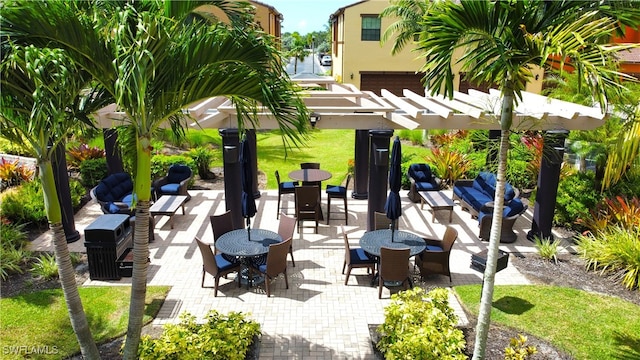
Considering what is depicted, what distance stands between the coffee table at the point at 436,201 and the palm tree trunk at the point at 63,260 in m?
8.78

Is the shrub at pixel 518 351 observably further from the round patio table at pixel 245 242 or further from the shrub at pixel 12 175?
the shrub at pixel 12 175

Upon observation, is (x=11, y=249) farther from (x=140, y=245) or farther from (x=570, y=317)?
(x=570, y=317)

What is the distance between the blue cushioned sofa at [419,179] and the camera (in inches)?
554

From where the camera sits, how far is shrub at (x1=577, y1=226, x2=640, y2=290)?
8.93 m

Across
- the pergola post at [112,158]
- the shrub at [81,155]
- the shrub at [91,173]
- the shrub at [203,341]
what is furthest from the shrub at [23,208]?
the shrub at [203,341]

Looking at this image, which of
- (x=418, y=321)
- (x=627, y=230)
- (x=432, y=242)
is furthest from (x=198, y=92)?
(x=627, y=230)

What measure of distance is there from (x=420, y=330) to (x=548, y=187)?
6.16 metres

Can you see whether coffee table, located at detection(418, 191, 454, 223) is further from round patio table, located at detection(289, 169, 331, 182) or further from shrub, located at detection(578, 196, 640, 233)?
shrub, located at detection(578, 196, 640, 233)

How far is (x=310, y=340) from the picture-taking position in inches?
284

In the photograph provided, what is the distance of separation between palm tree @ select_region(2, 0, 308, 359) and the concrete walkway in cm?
254

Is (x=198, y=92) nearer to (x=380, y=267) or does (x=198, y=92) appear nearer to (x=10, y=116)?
(x=10, y=116)

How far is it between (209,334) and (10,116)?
3684mm

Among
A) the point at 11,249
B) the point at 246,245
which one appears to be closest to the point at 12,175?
the point at 11,249

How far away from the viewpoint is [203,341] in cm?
619
